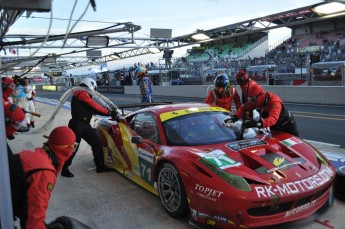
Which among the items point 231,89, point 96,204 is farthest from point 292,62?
point 96,204

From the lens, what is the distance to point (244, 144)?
412 centimetres

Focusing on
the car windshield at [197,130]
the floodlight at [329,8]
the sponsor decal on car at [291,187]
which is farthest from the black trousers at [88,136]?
the floodlight at [329,8]

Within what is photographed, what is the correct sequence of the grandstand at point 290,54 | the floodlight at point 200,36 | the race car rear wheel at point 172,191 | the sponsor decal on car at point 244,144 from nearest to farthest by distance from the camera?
the race car rear wheel at point 172,191 < the sponsor decal on car at point 244,144 < the grandstand at point 290,54 < the floodlight at point 200,36

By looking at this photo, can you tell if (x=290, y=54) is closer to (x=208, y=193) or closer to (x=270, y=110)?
(x=270, y=110)

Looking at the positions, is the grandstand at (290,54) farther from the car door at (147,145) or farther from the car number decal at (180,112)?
the car door at (147,145)

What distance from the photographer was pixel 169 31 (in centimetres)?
2656

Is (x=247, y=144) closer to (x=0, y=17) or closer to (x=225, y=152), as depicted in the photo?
(x=225, y=152)

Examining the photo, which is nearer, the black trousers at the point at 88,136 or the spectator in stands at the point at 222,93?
the black trousers at the point at 88,136

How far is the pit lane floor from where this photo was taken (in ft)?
12.4

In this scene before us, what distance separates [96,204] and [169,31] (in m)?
23.2

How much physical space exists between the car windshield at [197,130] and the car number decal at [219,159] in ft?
1.33

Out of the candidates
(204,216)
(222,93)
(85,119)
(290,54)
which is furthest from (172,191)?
(290,54)

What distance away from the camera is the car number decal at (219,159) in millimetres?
3612

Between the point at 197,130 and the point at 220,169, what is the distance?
1017 millimetres
